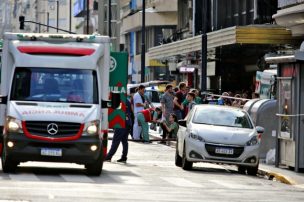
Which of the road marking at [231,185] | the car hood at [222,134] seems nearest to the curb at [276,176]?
the car hood at [222,134]

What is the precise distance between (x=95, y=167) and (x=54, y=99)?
4.83ft

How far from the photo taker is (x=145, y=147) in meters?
34.8

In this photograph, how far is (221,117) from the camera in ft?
83.3

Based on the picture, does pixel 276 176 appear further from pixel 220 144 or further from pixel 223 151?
pixel 220 144

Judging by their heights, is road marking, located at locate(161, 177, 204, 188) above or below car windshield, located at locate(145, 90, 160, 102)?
→ above

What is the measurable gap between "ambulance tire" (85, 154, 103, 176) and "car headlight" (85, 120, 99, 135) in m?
0.50

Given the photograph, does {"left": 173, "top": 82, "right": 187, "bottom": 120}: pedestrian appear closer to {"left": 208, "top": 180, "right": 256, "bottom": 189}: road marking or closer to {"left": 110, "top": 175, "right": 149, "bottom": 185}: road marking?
{"left": 208, "top": 180, "right": 256, "bottom": 189}: road marking

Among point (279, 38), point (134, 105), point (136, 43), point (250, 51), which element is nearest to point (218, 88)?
point (250, 51)

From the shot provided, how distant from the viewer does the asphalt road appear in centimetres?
1659

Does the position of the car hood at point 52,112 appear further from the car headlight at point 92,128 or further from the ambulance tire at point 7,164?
the ambulance tire at point 7,164

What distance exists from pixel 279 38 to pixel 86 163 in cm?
2279

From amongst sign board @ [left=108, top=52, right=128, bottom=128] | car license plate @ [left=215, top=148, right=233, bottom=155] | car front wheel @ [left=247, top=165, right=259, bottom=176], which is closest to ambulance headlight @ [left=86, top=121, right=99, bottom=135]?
car license plate @ [left=215, top=148, right=233, bottom=155]

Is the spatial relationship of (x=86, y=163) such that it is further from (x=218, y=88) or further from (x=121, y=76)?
(x=218, y=88)

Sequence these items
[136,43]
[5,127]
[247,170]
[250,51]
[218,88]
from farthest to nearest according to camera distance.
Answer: [136,43], [218,88], [250,51], [247,170], [5,127]
